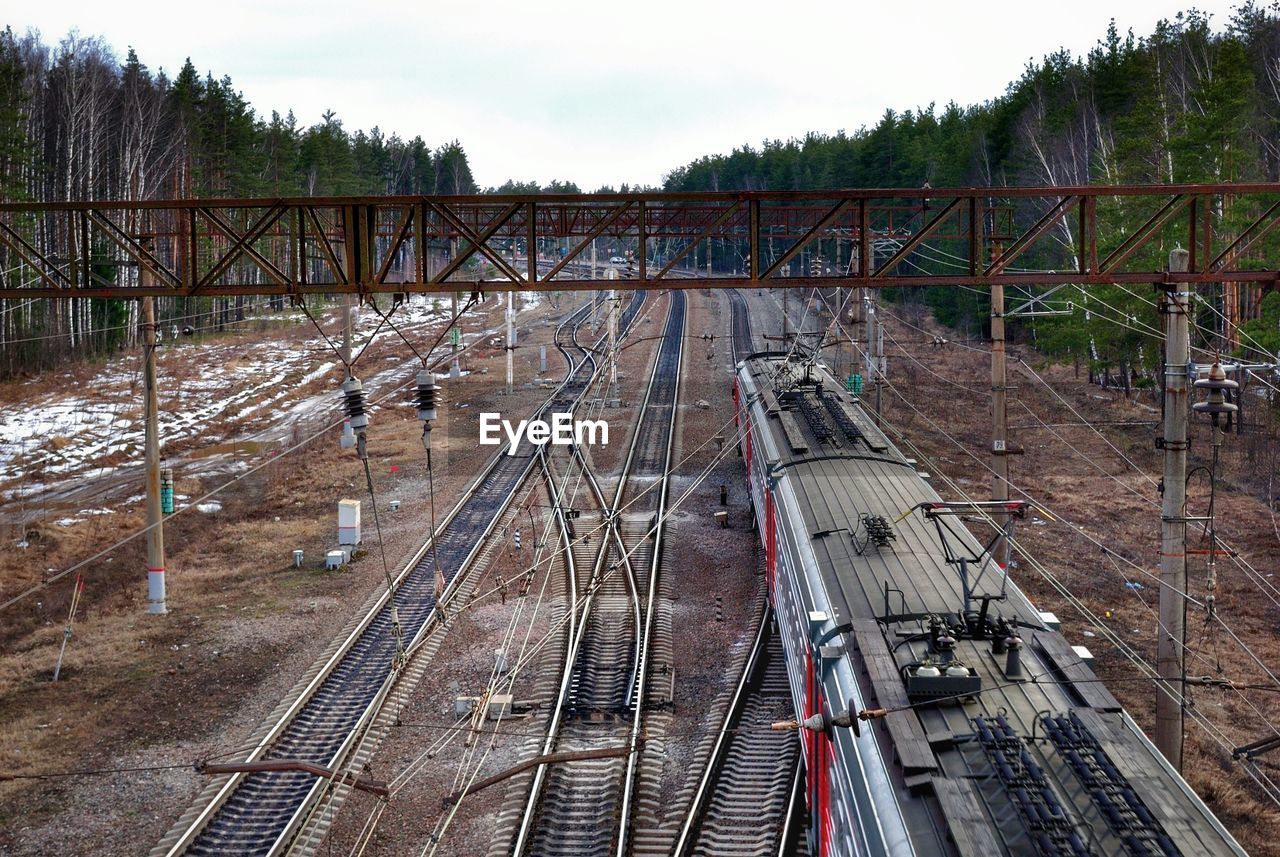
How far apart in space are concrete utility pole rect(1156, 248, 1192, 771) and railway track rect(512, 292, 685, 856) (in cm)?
629

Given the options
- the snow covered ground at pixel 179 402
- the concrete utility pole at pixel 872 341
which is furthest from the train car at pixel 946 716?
the concrete utility pole at pixel 872 341

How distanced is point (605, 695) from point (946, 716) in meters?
9.39

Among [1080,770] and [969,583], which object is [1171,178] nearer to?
[969,583]

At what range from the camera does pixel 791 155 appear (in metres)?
117

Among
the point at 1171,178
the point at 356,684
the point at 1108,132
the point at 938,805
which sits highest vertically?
the point at 1108,132

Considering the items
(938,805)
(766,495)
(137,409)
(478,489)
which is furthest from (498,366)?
(938,805)

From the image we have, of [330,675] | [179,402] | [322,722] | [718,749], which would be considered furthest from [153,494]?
[179,402]

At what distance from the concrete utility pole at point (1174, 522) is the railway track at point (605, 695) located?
6.29 m

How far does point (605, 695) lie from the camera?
17766mm

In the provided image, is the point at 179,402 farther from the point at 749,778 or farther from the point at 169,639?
the point at 749,778

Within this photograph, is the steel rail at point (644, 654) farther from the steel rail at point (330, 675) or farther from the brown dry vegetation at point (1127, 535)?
the brown dry vegetation at point (1127, 535)

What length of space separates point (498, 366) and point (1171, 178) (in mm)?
29833

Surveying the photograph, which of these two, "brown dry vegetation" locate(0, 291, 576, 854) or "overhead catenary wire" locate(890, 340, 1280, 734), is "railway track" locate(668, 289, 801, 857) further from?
"brown dry vegetation" locate(0, 291, 576, 854)

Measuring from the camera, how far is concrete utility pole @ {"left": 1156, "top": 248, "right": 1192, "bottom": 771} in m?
13.3
